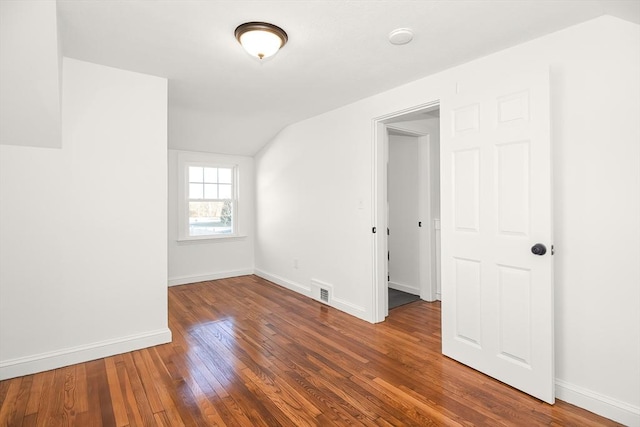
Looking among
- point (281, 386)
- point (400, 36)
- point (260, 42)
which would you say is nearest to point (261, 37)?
point (260, 42)

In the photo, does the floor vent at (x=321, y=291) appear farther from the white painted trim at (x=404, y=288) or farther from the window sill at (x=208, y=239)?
the window sill at (x=208, y=239)

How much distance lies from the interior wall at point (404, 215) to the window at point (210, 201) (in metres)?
2.71

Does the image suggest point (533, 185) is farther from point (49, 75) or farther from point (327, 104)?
point (49, 75)

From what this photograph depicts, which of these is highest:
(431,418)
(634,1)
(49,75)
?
(634,1)

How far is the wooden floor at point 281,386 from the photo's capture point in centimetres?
195

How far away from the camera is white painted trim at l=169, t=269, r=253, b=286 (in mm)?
5102

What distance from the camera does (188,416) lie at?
6.43 feet

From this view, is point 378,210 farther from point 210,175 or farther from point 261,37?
point 210,175

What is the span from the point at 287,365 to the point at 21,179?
8.07 feet

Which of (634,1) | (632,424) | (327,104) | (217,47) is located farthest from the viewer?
(327,104)

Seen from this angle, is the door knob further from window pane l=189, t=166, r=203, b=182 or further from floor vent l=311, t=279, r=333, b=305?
window pane l=189, t=166, r=203, b=182

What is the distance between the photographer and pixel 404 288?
4719mm

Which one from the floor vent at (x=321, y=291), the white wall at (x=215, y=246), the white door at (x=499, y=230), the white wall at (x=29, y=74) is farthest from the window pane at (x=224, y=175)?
the white door at (x=499, y=230)

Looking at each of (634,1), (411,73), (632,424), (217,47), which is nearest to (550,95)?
(634,1)
